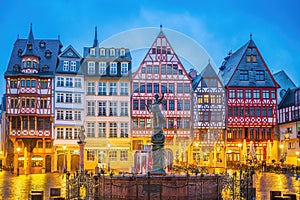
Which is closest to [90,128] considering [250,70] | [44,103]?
[44,103]

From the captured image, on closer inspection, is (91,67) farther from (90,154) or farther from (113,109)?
(90,154)

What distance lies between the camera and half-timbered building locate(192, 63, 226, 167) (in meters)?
52.9

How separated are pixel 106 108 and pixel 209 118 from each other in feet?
36.1

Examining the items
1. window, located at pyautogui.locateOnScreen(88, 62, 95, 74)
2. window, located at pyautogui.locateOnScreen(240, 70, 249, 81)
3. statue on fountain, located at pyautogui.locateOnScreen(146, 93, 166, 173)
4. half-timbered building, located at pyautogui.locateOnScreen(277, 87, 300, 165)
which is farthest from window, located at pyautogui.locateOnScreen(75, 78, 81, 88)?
statue on fountain, located at pyautogui.locateOnScreen(146, 93, 166, 173)

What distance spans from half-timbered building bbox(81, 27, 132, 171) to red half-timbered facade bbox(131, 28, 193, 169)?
1.05 metres

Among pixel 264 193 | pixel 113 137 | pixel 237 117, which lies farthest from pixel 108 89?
pixel 264 193

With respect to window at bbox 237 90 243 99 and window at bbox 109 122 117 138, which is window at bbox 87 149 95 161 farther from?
window at bbox 237 90 243 99

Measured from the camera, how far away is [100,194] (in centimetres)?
2011

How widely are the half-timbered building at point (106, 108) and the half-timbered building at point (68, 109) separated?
3.12ft

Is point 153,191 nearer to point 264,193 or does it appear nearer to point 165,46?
point 264,193

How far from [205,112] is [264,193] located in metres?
31.1

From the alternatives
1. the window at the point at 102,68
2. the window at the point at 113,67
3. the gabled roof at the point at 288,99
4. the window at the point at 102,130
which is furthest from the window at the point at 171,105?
A: the gabled roof at the point at 288,99

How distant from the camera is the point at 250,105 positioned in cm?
5400

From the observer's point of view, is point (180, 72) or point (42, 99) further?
point (180, 72)
